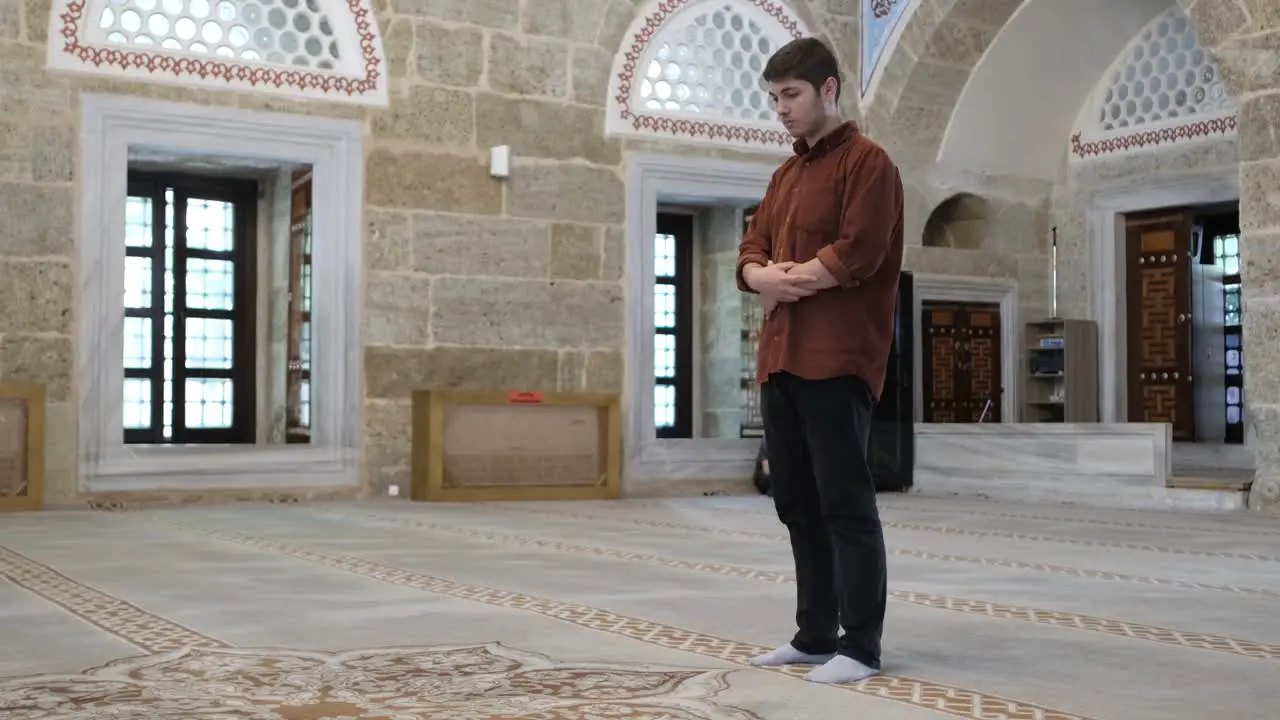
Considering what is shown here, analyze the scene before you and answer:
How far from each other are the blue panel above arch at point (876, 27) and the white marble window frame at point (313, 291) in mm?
3499

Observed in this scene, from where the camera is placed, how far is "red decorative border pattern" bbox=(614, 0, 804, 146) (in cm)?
927

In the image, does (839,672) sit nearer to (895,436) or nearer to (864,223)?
(864,223)

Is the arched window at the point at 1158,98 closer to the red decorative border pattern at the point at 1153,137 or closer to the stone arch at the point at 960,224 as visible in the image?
the red decorative border pattern at the point at 1153,137

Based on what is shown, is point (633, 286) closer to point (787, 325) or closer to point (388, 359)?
point (388, 359)

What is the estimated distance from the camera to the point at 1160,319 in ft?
34.3

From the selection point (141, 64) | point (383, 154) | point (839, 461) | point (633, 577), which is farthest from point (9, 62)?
point (839, 461)

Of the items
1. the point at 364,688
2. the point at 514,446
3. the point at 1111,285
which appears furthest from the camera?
the point at 1111,285

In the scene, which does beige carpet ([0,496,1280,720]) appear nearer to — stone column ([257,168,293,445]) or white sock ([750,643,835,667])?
white sock ([750,643,835,667])

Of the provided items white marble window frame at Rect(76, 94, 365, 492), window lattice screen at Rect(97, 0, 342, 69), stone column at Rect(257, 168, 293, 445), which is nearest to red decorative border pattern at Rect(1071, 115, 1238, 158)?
white marble window frame at Rect(76, 94, 365, 492)

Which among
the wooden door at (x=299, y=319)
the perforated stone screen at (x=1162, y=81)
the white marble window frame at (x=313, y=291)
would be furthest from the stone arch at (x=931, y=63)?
the wooden door at (x=299, y=319)

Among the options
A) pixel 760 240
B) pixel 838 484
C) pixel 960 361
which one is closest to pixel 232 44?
pixel 960 361

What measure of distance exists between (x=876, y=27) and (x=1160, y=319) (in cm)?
275

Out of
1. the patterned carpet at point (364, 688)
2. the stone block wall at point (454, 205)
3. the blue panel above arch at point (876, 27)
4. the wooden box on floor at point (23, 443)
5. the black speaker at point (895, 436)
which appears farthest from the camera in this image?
the blue panel above arch at point (876, 27)

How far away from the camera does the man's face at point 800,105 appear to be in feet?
9.20
